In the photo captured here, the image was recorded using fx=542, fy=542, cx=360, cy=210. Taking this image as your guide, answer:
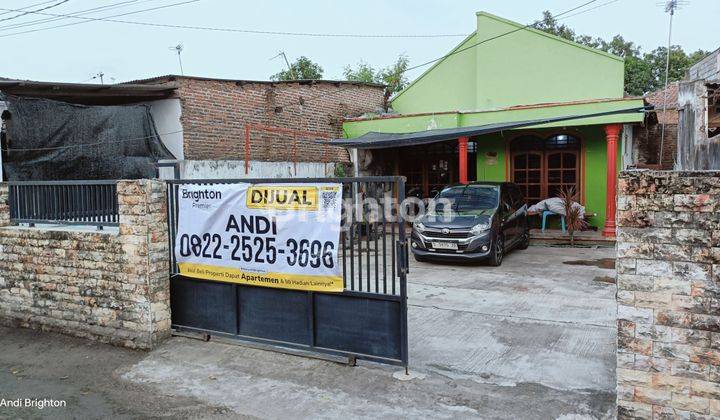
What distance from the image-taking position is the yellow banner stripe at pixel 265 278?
513cm

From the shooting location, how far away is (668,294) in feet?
11.4

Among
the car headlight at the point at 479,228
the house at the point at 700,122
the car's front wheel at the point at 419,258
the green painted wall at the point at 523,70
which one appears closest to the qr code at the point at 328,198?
the house at the point at 700,122

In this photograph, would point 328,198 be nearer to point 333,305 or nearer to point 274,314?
point 333,305

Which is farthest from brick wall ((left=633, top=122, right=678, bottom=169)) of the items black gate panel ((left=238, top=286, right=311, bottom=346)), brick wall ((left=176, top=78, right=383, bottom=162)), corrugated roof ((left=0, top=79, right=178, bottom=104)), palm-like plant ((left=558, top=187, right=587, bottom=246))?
black gate panel ((left=238, top=286, right=311, bottom=346))

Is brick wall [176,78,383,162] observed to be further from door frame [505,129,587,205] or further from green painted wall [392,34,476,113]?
door frame [505,129,587,205]

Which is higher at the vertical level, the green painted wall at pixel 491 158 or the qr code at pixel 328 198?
the green painted wall at pixel 491 158

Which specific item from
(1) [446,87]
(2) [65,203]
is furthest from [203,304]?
(1) [446,87]

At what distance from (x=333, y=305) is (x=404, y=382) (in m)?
0.97

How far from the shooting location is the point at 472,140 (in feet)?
54.3

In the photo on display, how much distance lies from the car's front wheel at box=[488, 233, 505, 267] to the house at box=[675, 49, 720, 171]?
3.52 metres

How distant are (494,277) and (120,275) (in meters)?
6.12

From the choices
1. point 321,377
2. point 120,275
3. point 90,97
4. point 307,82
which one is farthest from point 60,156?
point 321,377

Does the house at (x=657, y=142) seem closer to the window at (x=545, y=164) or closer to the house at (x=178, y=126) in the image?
the window at (x=545, y=164)

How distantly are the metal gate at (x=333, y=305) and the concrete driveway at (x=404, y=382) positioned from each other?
23 centimetres
